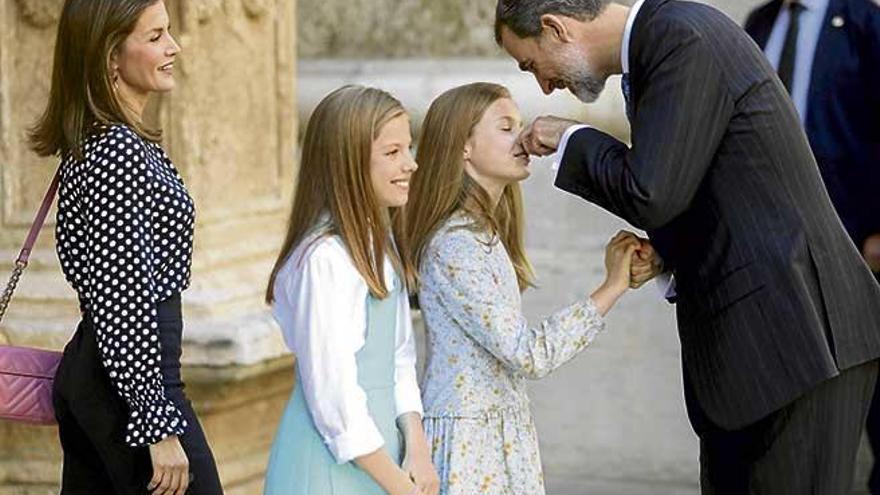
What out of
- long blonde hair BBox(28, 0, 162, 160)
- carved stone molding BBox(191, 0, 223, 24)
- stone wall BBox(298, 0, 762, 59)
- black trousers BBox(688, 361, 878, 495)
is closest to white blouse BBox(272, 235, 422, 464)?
long blonde hair BBox(28, 0, 162, 160)

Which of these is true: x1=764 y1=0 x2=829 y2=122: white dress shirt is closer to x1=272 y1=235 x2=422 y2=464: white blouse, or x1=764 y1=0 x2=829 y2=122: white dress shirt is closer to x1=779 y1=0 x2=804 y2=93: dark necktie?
x1=779 y1=0 x2=804 y2=93: dark necktie

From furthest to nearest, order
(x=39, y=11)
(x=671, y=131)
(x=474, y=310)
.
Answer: (x=39, y=11), (x=474, y=310), (x=671, y=131)

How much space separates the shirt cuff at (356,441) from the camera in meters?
3.80

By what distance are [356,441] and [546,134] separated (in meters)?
0.65

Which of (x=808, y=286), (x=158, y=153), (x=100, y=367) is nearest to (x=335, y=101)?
(x=158, y=153)

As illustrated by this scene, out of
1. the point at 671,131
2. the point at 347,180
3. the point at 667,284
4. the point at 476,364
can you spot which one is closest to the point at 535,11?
the point at 671,131

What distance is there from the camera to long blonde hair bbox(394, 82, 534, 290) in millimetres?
4102

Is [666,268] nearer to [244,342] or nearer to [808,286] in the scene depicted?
[808,286]

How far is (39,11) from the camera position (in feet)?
16.6

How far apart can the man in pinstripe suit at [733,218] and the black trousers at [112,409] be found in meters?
0.76

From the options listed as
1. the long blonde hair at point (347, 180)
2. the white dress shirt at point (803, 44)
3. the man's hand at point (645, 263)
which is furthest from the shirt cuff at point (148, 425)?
the white dress shirt at point (803, 44)

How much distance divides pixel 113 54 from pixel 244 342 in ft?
4.22

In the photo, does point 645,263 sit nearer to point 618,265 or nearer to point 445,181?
point 618,265

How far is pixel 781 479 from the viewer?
368 cm
